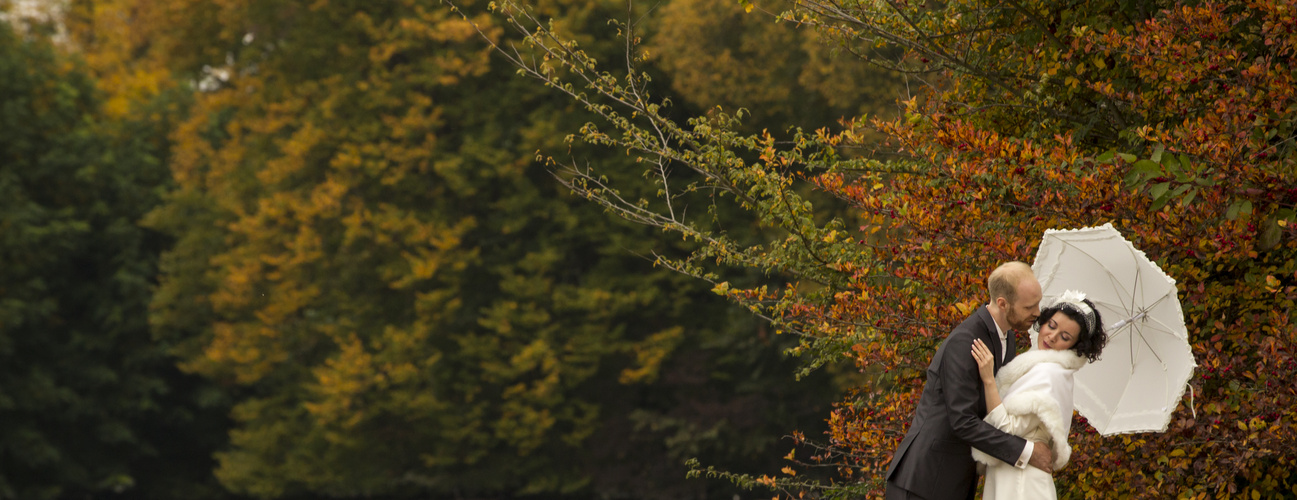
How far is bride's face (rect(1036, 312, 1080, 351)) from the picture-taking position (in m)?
3.66

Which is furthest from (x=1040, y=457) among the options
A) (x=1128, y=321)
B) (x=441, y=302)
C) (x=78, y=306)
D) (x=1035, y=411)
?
(x=78, y=306)

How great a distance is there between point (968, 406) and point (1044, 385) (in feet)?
0.75

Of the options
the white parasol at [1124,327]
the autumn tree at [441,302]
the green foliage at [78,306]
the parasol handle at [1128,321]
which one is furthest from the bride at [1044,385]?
the green foliage at [78,306]

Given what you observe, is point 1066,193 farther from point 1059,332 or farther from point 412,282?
point 412,282

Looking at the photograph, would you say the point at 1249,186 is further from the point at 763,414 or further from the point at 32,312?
the point at 32,312

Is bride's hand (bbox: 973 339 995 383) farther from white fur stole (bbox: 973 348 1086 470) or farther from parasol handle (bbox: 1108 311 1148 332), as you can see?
parasol handle (bbox: 1108 311 1148 332)

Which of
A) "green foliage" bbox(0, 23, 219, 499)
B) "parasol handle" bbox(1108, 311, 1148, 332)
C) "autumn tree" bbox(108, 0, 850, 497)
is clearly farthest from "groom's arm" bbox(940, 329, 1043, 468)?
"green foliage" bbox(0, 23, 219, 499)

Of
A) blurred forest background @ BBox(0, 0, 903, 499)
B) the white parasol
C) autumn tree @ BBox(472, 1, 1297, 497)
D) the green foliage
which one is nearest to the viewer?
the white parasol

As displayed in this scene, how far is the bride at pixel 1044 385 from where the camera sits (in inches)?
144

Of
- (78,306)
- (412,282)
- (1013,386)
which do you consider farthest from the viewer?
(78,306)

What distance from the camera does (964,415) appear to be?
3682mm

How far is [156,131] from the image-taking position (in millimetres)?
26891

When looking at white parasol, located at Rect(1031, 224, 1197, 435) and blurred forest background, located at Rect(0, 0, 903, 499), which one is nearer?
white parasol, located at Rect(1031, 224, 1197, 435)

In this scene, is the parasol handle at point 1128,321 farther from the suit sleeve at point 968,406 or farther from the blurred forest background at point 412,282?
the blurred forest background at point 412,282
